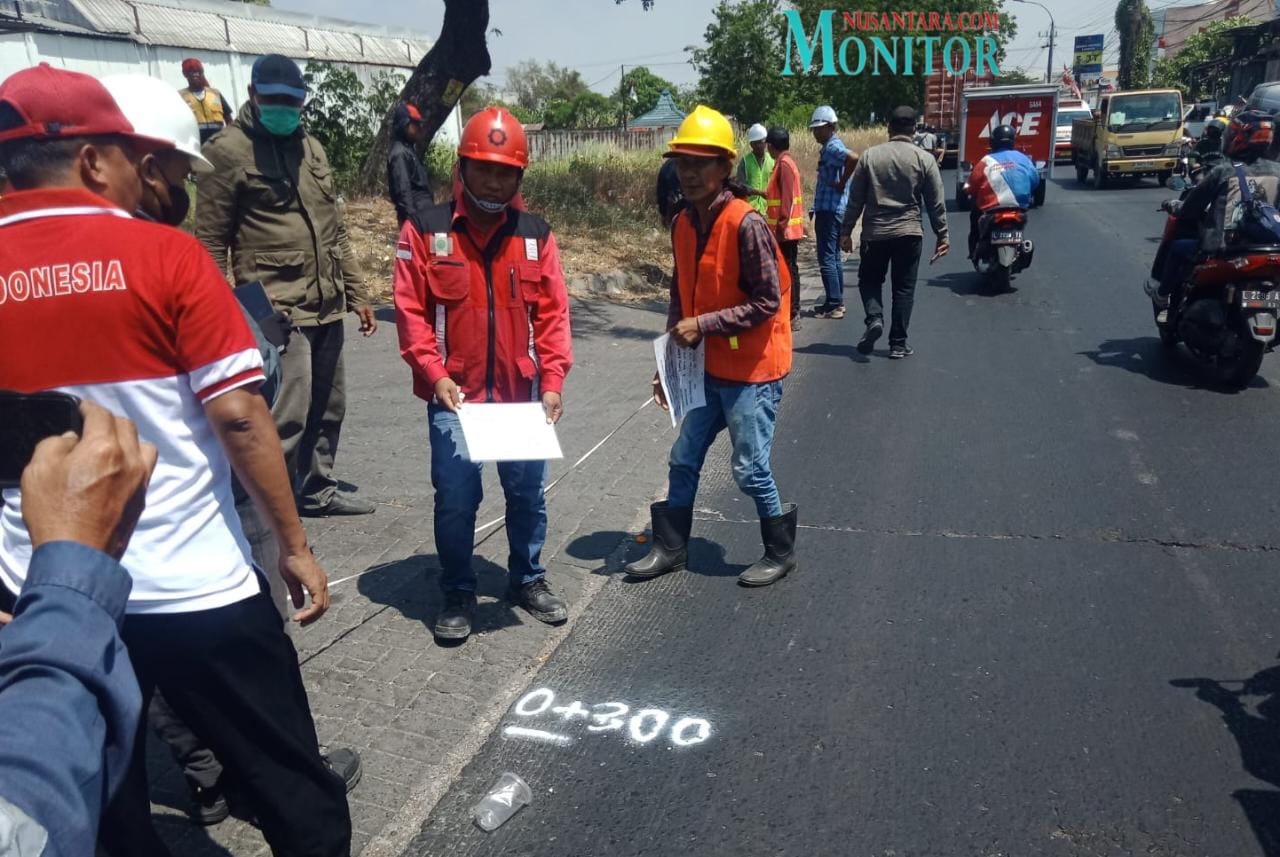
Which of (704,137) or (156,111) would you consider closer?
(156,111)

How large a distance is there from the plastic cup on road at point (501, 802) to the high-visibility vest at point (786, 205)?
7.20 meters

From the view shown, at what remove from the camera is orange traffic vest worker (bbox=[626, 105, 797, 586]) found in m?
4.25

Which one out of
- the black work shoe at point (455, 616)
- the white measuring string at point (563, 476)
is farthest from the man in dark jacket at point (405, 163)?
the black work shoe at point (455, 616)

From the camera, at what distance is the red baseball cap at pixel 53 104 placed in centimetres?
195

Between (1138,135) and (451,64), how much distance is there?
18081 mm

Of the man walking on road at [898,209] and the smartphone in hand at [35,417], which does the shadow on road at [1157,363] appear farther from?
the smartphone in hand at [35,417]

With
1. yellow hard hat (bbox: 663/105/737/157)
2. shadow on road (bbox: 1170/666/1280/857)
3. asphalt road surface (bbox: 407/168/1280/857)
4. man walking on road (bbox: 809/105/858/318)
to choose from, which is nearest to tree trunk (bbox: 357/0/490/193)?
man walking on road (bbox: 809/105/858/318)

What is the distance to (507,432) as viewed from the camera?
375 cm

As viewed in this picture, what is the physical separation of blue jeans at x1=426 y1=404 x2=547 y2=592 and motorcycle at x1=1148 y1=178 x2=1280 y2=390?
560 centimetres

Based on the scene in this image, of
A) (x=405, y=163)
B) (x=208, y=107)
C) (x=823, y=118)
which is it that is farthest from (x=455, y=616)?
(x=823, y=118)

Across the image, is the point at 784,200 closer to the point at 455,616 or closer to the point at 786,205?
the point at 786,205

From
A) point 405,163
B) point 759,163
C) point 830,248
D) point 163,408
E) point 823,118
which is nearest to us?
point 163,408

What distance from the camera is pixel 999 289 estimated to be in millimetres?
11742

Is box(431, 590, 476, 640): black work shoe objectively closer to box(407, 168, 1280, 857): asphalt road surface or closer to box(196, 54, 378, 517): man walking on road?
box(407, 168, 1280, 857): asphalt road surface
